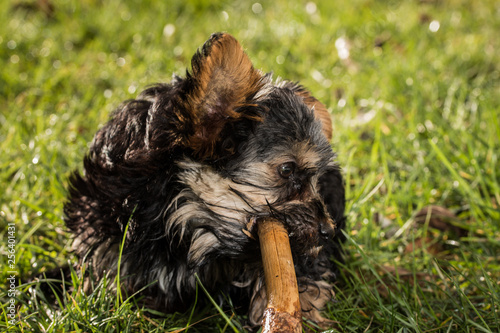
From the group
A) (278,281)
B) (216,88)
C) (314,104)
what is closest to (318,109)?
(314,104)

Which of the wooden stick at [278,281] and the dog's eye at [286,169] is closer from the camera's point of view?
the wooden stick at [278,281]

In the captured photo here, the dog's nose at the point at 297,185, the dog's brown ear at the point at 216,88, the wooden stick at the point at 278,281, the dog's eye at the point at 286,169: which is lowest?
the wooden stick at the point at 278,281

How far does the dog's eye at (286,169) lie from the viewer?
207 cm

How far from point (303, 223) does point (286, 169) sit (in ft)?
0.77

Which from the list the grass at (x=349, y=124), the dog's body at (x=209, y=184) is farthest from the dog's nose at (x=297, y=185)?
the grass at (x=349, y=124)

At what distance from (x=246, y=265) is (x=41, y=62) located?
3.28 m

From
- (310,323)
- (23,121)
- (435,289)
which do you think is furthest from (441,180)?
(23,121)

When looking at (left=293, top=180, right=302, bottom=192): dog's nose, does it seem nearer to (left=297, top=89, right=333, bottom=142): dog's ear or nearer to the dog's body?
the dog's body

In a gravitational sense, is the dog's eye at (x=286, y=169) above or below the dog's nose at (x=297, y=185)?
above

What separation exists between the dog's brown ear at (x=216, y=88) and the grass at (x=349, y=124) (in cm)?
82

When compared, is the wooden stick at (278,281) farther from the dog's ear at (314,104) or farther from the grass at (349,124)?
the dog's ear at (314,104)

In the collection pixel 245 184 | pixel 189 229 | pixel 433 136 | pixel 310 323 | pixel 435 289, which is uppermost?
pixel 245 184

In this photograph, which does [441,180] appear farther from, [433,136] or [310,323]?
[310,323]

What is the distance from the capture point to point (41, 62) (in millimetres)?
4547
